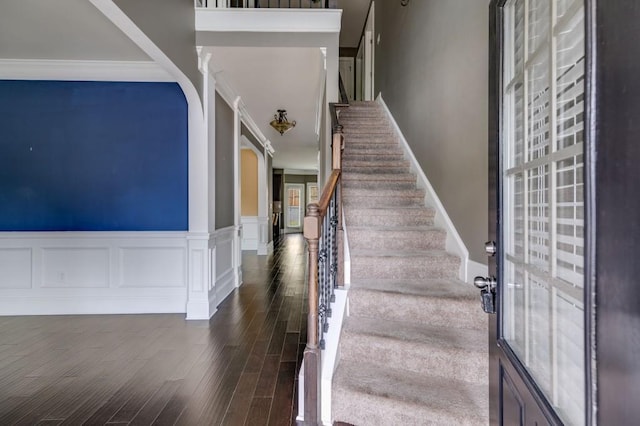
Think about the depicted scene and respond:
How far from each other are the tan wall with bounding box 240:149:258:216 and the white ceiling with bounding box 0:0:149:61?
16.1 ft

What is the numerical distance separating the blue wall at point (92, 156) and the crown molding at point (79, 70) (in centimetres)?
7

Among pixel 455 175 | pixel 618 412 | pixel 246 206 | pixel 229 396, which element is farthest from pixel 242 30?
pixel 246 206

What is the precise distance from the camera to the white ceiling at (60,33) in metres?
2.48

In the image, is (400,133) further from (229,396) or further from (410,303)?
(229,396)

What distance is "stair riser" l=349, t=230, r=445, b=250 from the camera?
2.51 metres

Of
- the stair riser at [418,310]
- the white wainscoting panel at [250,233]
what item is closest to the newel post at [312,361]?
the stair riser at [418,310]

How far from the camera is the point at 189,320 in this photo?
3.31 meters

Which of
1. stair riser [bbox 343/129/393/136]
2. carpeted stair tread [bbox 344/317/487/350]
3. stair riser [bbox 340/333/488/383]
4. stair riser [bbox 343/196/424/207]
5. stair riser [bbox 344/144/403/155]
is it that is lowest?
stair riser [bbox 340/333/488/383]

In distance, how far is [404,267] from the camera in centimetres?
226

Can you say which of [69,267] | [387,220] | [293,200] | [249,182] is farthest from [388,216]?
[293,200]

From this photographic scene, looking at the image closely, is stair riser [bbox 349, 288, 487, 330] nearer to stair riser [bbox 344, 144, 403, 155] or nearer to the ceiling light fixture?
stair riser [bbox 344, 144, 403, 155]

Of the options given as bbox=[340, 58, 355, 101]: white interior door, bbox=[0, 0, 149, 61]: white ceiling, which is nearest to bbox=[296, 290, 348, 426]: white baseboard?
bbox=[0, 0, 149, 61]: white ceiling

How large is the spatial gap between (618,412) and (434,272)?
71.7 inches

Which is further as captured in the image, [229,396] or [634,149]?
[229,396]
